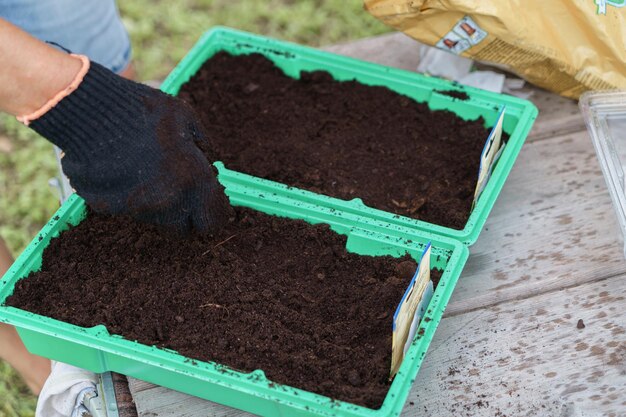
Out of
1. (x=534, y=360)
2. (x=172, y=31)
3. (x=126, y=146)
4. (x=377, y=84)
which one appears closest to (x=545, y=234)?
(x=534, y=360)

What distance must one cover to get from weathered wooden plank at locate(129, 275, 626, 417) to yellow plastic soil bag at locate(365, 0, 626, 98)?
0.49 m

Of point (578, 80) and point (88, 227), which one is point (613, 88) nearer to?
point (578, 80)

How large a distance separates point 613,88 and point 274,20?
5.06 ft

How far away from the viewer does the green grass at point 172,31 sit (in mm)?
2398

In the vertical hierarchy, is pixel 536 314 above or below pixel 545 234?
below

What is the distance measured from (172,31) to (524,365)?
2060mm

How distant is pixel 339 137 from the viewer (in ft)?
5.27

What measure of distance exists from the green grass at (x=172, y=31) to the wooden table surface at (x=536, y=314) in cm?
133

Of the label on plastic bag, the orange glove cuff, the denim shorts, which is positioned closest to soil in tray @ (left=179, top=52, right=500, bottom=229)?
the label on plastic bag

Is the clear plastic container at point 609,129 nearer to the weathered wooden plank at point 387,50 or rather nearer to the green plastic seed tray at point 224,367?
the green plastic seed tray at point 224,367

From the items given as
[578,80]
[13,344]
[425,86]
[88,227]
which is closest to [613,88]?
[578,80]

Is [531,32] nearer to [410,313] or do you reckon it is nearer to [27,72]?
[410,313]

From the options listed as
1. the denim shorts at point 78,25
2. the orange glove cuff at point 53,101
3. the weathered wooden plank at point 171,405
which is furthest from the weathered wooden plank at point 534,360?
the denim shorts at point 78,25

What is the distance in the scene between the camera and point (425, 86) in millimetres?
1650
